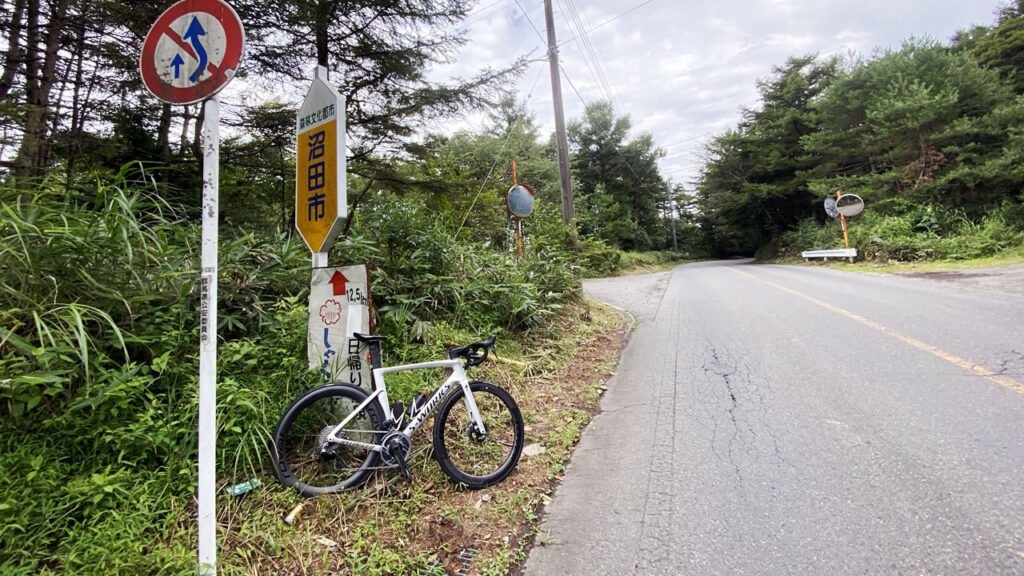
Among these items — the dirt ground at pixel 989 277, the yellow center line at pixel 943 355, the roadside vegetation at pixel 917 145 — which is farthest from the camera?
the roadside vegetation at pixel 917 145

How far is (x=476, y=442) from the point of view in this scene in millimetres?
2744

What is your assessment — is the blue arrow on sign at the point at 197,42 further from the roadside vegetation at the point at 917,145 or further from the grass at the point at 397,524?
the roadside vegetation at the point at 917,145

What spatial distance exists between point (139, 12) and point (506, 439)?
5351mm

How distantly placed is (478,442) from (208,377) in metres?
1.57

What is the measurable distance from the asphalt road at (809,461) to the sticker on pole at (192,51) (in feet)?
8.24

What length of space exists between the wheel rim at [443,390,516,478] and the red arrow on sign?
101 cm

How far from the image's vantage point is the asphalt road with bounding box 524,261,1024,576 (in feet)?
5.88

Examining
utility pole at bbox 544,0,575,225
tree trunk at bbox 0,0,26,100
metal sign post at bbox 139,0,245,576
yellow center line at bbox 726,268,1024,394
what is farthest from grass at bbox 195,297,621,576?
utility pole at bbox 544,0,575,225

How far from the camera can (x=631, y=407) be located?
3602mm

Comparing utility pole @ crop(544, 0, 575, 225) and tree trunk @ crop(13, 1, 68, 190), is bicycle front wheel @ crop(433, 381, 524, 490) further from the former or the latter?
utility pole @ crop(544, 0, 575, 225)

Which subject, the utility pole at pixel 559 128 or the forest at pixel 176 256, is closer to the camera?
the forest at pixel 176 256

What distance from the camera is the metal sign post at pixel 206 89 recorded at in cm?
170

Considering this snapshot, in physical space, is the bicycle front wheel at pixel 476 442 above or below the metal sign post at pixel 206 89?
below

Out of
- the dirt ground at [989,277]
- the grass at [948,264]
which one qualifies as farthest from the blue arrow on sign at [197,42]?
the grass at [948,264]
